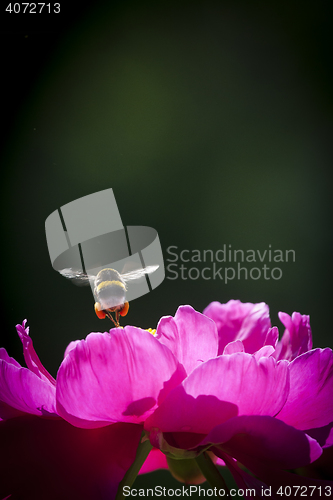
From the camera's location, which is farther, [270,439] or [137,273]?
[137,273]

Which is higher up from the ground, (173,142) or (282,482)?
(173,142)

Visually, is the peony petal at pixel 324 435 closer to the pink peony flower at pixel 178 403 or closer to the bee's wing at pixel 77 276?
the pink peony flower at pixel 178 403

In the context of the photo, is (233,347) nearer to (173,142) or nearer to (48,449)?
(48,449)


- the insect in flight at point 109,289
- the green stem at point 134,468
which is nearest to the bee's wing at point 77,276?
the insect in flight at point 109,289

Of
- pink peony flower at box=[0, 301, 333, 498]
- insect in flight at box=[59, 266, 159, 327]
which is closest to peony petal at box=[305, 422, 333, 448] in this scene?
pink peony flower at box=[0, 301, 333, 498]

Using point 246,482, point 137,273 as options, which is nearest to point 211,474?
point 246,482
